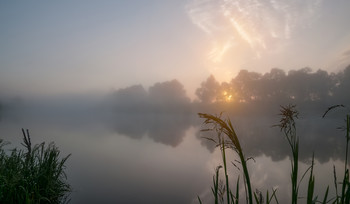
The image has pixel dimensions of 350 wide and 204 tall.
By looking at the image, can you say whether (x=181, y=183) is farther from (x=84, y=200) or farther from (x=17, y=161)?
(x=17, y=161)

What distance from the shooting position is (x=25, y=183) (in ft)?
38.2

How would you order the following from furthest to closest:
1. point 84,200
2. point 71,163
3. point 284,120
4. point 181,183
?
1. point 71,163
2. point 181,183
3. point 84,200
4. point 284,120

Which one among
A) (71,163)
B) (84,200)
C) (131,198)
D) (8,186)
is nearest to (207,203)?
(131,198)

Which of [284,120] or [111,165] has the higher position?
[284,120]

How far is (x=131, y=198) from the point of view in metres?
24.3

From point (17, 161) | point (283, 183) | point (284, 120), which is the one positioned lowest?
point (283, 183)

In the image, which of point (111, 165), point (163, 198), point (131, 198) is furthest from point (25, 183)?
point (111, 165)

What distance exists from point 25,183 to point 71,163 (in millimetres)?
31792

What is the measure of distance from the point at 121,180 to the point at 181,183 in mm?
8170

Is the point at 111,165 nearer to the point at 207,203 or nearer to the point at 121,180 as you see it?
the point at 121,180

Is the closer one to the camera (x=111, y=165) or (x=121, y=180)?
(x=121, y=180)

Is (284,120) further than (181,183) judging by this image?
No

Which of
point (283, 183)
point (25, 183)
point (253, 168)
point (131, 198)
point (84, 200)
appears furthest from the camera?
point (253, 168)

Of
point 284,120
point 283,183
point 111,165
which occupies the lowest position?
point 283,183
